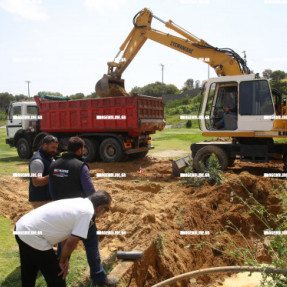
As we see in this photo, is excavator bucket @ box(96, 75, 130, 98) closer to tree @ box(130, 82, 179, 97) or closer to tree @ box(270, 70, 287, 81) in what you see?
tree @ box(270, 70, 287, 81)

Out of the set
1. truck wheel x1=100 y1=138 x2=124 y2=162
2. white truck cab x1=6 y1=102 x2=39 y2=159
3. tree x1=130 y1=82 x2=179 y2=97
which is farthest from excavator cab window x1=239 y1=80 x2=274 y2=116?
tree x1=130 y1=82 x2=179 y2=97

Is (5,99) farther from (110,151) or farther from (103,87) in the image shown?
(110,151)

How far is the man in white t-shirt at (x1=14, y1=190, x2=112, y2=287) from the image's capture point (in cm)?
288

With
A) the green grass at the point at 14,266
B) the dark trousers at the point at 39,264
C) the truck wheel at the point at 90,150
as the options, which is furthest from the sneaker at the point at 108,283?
the truck wheel at the point at 90,150

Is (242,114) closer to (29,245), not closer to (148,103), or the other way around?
(148,103)

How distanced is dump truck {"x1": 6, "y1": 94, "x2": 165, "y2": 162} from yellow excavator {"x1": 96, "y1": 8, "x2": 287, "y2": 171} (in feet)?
8.06

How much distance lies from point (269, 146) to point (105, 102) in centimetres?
589

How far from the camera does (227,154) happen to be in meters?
9.08

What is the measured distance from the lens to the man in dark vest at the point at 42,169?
4.37 metres

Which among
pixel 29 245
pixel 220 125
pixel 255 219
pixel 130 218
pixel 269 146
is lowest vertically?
pixel 255 219

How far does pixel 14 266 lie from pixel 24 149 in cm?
1066

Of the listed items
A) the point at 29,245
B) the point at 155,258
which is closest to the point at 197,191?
the point at 155,258

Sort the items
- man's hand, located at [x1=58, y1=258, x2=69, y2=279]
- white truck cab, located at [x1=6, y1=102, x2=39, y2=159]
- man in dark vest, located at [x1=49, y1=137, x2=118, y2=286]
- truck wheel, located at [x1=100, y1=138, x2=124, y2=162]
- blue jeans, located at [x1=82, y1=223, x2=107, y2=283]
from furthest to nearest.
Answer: white truck cab, located at [x1=6, y1=102, x2=39, y2=159] → truck wheel, located at [x1=100, y1=138, x2=124, y2=162] → man in dark vest, located at [x1=49, y1=137, x2=118, y2=286] → blue jeans, located at [x1=82, y1=223, x2=107, y2=283] → man's hand, located at [x1=58, y1=258, x2=69, y2=279]

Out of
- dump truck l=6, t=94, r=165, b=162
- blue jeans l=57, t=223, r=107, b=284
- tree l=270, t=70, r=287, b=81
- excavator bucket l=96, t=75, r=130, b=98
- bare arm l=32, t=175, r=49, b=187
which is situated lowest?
blue jeans l=57, t=223, r=107, b=284
